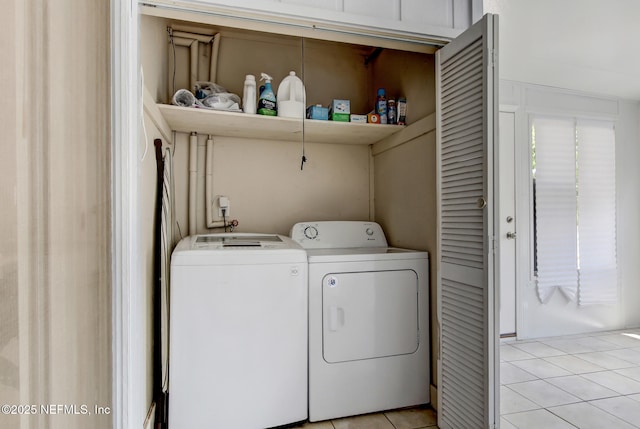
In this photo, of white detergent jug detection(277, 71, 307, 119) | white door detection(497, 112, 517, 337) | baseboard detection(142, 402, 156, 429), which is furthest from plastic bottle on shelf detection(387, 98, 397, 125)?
baseboard detection(142, 402, 156, 429)

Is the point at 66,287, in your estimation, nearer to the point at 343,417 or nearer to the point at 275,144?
the point at 343,417

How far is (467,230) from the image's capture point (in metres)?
1.60

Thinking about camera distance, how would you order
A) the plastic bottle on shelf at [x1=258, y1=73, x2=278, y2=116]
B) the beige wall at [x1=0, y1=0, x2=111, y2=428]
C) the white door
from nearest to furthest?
1. the beige wall at [x1=0, y1=0, x2=111, y2=428]
2. the plastic bottle on shelf at [x1=258, y1=73, x2=278, y2=116]
3. the white door

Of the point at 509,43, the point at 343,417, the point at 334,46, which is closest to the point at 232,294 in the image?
the point at 343,417

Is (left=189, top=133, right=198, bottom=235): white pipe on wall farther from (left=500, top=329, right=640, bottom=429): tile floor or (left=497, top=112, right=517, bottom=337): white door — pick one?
(left=497, top=112, right=517, bottom=337): white door

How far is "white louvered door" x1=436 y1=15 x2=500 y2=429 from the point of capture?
4.78ft

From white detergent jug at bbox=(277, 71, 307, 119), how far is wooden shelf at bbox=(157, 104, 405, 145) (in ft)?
0.15

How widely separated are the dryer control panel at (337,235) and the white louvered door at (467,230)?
75cm

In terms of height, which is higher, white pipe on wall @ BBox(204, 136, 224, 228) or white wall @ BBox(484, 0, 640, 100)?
white wall @ BBox(484, 0, 640, 100)

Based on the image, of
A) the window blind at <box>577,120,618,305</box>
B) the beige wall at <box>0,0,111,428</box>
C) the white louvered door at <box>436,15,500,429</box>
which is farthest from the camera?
the window blind at <box>577,120,618,305</box>

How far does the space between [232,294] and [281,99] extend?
1.25 meters

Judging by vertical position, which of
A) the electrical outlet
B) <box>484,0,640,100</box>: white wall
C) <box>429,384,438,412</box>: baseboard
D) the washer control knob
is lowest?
<box>429,384,438,412</box>: baseboard

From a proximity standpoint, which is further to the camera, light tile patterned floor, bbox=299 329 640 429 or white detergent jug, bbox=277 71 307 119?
white detergent jug, bbox=277 71 307 119

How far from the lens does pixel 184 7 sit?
1466 millimetres
